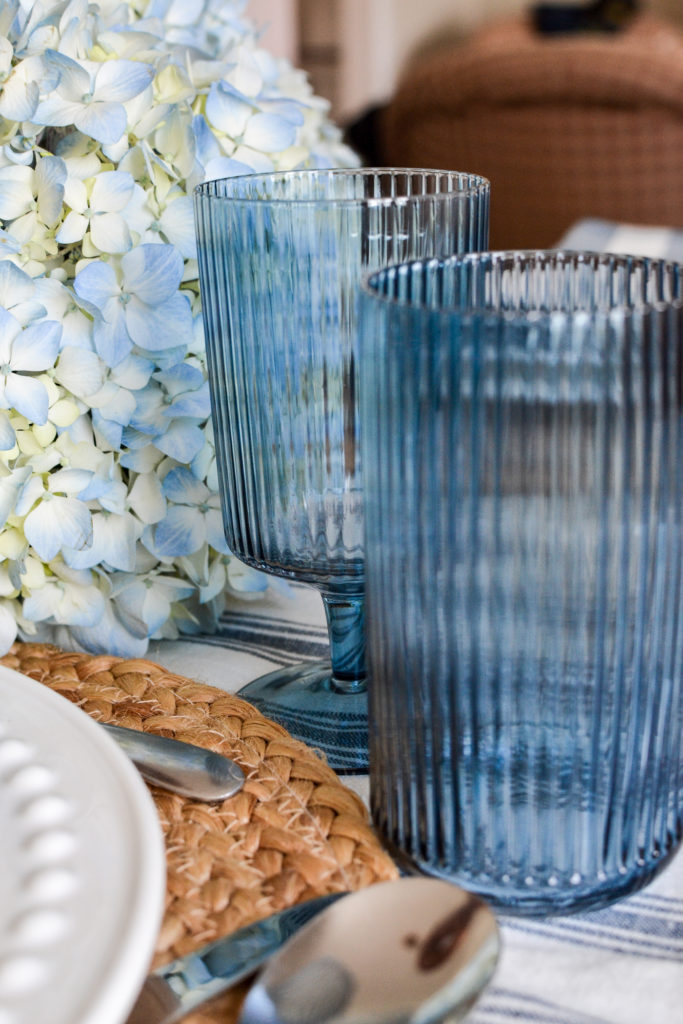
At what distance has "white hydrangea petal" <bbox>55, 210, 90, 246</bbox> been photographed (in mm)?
408

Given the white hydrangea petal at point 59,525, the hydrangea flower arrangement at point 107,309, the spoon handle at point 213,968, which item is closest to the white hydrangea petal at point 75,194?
the hydrangea flower arrangement at point 107,309

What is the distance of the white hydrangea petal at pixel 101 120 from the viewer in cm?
40

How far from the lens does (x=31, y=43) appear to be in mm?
410

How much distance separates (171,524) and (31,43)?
0.61 ft

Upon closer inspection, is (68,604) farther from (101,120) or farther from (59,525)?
(101,120)

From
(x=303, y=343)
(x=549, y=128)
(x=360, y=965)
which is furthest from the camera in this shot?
(x=549, y=128)

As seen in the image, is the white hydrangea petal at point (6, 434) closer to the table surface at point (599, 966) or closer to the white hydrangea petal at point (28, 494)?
the white hydrangea petal at point (28, 494)

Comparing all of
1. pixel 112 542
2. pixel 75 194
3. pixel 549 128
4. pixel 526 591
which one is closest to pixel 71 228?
pixel 75 194

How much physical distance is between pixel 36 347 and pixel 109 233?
52 millimetres

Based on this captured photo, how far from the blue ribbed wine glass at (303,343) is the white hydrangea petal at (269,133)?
0.04m

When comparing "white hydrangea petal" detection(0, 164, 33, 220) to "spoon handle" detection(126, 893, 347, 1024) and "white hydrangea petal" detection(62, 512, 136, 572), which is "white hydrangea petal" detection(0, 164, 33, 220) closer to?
"white hydrangea petal" detection(62, 512, 136, 572)

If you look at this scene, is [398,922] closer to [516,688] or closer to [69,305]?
[516,688]

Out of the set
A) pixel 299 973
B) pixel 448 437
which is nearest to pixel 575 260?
pixel 448 437

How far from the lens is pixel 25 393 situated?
1.30ft
